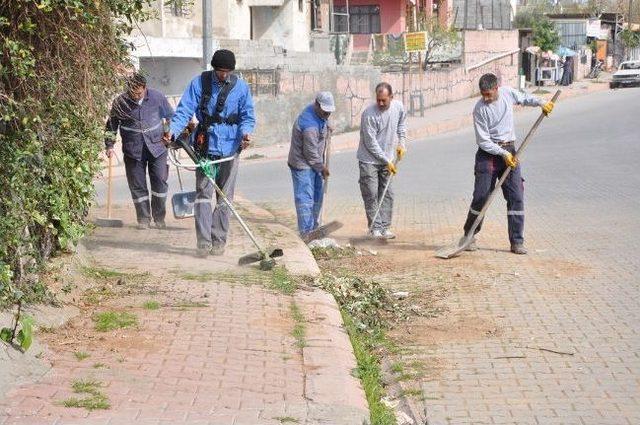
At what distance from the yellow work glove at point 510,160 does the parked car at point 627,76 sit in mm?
42344

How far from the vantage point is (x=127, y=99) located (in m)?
10.8

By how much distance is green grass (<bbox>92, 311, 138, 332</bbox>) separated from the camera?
6.57 meters

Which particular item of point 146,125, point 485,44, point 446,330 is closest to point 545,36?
point 485,44

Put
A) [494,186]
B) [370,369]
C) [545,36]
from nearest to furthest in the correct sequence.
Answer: [370,369] < [494,186] < [545,36]

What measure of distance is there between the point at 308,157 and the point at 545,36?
44348 millimetres

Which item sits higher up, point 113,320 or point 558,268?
point 113,320

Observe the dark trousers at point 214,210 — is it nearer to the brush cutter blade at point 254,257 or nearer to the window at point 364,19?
the brush cutter blade at point 254,257

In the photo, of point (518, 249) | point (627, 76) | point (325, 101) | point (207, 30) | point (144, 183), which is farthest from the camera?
point (627, 76)

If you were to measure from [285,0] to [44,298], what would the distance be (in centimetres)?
3710

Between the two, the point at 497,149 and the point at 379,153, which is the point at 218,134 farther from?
the point at 497,149

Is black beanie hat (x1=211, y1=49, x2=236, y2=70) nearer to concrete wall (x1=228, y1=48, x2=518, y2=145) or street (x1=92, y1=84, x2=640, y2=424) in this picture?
street (x1=92, y1=84, x2=640, y2=424)

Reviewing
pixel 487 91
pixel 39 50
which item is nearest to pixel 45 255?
pixel 39 50

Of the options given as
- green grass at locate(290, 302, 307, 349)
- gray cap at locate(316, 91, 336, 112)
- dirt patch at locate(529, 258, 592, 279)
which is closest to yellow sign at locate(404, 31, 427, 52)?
gray cap at locate(316, 91, 336, 112)

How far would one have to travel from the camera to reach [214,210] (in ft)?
31.2
